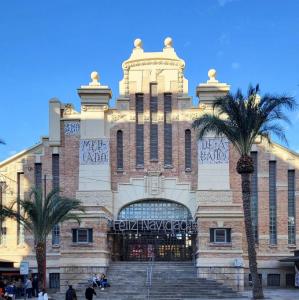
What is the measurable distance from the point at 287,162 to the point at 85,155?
15.7 m

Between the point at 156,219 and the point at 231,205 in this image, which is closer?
the point at 231,205

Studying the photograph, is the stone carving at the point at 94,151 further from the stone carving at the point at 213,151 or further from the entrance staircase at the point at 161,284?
the entrance staircase at the point at 161,284

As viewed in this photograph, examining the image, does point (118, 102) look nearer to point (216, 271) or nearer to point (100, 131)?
point (100, 131)

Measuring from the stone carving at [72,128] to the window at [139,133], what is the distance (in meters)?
4.69

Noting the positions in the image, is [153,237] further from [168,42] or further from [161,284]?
[168,42]

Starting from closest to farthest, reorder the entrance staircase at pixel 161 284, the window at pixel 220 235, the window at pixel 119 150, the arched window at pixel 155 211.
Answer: the entrance staircase at pixel 161 284 → the window at pixel 220 235 → the arched window at pixel 155 211 → the window at pixel 119 150

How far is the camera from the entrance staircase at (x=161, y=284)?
1657 inches

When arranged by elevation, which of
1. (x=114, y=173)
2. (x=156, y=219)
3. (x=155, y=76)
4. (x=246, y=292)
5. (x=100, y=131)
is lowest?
(x=246, y=292)

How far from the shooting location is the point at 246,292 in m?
46.6

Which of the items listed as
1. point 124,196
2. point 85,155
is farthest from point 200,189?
point 85,155

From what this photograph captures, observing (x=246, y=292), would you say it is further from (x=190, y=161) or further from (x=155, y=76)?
(x=155, y=76)

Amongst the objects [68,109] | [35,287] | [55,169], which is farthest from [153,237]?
[68,109]

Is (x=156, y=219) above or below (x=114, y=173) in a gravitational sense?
below

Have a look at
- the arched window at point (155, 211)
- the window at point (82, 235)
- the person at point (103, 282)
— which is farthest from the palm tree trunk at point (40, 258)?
the arched window at point (155, 211)
